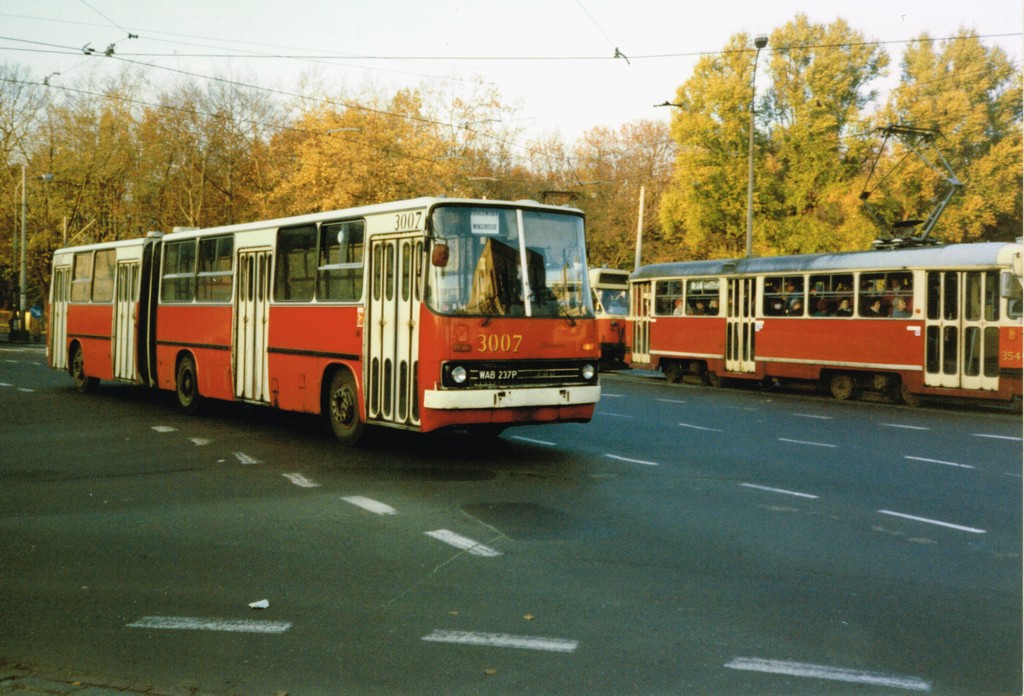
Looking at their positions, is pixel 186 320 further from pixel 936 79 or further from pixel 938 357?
pixel 936 79

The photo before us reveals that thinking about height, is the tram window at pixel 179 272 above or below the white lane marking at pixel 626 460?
above

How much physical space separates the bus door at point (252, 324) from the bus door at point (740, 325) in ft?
43.0

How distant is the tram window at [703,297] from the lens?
86.0ft

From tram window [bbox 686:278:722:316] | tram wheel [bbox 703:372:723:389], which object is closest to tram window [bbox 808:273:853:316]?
tram window [bbox 686:278:722:316]

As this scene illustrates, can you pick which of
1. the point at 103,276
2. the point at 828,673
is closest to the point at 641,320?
the point at 103,276

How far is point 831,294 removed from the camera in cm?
2280

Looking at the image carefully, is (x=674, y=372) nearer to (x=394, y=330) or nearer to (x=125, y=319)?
(x=125, y=319)

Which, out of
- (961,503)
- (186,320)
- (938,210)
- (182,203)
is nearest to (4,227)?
(182,203)

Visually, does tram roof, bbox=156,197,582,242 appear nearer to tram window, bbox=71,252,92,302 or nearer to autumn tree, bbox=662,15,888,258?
tram window, bbox=71,252,92,302

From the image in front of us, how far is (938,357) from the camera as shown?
2055cm

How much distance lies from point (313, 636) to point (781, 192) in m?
38.8

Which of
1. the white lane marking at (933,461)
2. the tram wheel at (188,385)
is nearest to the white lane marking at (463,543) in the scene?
the white lane marking at (933,461)

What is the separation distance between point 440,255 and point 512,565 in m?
4.99

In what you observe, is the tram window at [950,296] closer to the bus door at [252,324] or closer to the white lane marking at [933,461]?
the white lane marking at [933,461]
